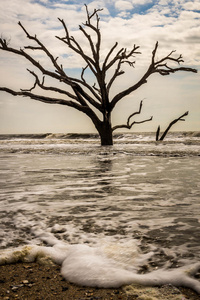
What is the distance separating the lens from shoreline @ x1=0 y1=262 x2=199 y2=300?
1380 mm

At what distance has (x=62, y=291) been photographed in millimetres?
1438

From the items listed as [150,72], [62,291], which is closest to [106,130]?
[150,72]

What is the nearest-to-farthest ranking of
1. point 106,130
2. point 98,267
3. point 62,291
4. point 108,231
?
point 62,291 < point 98,267 < point 108,231 < point 106,130

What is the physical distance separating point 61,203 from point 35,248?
42.7 inches

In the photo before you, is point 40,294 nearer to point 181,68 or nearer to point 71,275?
point 71,275

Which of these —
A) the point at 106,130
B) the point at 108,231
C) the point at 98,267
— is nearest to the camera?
the point at 98,267

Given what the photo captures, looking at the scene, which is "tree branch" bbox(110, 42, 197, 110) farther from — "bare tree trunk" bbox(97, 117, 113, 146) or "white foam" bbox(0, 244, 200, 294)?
"white foam" bbox(0, 244, 200, 294)

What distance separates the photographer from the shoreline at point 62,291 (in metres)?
1.38

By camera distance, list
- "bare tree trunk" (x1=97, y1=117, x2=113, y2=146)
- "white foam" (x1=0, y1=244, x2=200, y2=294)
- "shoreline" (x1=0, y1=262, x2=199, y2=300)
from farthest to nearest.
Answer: "bare tree trunk" (x1=97, y1=117, x2=113, y2=146) < "white foam" (x1=0, y1=244, x2=200, y2=294) < "shoreline" (x1=0, y1=262, x2=199, y2=300)

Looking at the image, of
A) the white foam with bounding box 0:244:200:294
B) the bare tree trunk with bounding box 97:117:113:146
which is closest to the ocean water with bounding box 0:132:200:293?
the white foam with bounding box 0:244:200:294

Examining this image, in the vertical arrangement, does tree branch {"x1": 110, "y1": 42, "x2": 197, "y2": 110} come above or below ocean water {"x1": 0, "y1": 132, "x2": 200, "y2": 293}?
above

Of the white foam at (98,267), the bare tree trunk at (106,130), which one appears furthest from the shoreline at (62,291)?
the bare tree trunk at (106,130)

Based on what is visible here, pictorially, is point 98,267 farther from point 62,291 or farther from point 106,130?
point 106,130

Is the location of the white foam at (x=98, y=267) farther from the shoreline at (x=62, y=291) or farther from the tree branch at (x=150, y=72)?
the tree branch at (x=150, y=72)
